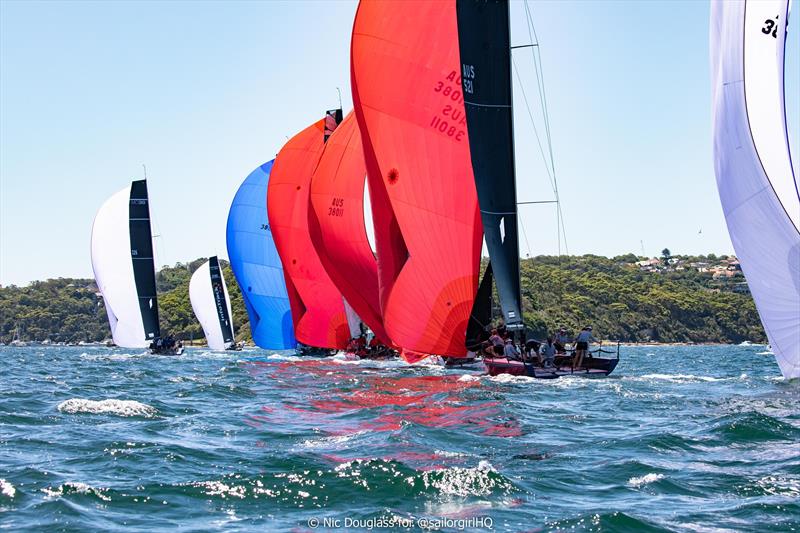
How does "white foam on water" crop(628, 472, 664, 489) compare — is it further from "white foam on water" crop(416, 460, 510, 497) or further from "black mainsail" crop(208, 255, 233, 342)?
"black mainsail" crop(208, 255, 233, 342)

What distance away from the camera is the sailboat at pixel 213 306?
59156 millimetres

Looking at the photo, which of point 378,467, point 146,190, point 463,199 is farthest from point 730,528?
point 146,190

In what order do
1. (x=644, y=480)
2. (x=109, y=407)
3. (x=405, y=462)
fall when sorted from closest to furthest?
1. (x=644, y=480)
2. (x=405, y=462)
3. (x=109, y=407)

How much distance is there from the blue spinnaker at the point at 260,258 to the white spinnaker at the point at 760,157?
31.9 meters

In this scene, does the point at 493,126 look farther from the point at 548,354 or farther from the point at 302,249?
the point at 302,249

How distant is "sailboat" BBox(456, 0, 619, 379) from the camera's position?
78.6 feet

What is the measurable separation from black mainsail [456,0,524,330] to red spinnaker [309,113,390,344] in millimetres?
8672

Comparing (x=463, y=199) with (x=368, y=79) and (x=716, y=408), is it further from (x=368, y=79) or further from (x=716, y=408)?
(x=716, y=408)

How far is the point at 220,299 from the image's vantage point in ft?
196

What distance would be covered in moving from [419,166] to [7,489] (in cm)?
1694

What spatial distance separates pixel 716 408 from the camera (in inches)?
627

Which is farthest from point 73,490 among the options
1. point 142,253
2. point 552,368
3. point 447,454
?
point 142,253

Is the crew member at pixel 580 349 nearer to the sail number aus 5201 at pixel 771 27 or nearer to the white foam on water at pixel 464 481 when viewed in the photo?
the sail number aus 5201 at pixel 771 27

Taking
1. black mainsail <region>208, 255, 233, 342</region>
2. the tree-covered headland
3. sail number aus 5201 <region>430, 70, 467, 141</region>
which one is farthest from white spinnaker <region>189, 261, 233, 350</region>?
sail number aus 5201 <region>430, 70, 467, 141</region>
